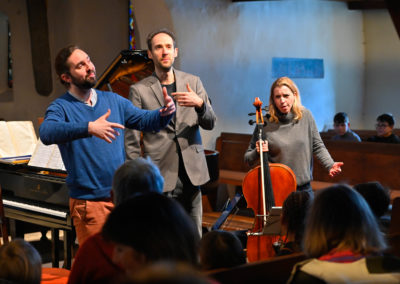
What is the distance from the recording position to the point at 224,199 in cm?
748

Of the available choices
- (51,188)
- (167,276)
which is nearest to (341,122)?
(51,188)

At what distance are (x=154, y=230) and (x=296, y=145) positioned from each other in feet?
7.26

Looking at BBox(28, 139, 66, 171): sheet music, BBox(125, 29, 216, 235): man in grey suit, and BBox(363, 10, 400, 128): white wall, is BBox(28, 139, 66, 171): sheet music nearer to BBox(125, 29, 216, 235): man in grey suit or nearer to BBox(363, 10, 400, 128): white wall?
BBox(125, 29, 216, 235): man in grey suit

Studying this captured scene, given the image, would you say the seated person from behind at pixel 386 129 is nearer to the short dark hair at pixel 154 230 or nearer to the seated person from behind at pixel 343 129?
the seated person from behind at pixel 343 129

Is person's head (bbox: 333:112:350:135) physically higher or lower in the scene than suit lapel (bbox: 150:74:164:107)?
lower

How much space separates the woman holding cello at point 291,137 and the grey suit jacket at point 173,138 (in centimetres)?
52

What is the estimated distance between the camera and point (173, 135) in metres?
3.24

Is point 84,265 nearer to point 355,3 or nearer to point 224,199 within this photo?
point 224,199

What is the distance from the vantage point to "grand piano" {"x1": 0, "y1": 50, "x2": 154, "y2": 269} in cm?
→ 414

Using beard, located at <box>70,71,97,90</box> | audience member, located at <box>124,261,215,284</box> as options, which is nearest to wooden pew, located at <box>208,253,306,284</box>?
audience member, located at <box>124,261,215,284</box>

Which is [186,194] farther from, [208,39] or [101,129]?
[208,39]

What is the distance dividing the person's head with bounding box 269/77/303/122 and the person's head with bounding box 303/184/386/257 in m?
1.72

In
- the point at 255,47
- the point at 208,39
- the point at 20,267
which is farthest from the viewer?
the point at 255,47

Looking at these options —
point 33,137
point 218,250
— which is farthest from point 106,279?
point 33,137
